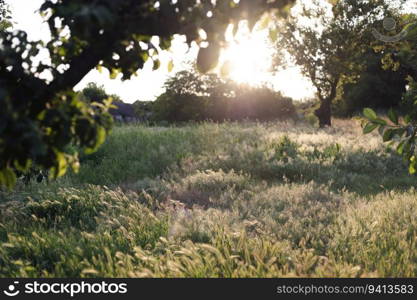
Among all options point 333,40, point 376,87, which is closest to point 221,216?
point 333,40

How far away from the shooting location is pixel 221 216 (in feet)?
21.2

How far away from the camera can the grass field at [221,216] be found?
15.4 feet

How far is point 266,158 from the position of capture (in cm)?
1262

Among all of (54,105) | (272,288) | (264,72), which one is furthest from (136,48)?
(264,72)

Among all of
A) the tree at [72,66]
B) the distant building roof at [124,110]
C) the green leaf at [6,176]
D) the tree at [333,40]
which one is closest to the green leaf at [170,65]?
the tree at [72,66]

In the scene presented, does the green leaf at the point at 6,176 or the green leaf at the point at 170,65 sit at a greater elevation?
the green leaf at the point at 170,65

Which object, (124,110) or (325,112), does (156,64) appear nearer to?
(325,112)

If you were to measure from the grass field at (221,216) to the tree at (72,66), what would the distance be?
134 cm

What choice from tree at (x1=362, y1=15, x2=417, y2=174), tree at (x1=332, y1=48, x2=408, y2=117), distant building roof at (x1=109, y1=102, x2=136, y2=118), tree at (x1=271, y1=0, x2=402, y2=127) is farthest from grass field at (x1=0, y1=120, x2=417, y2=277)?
distant building roof at (x1=109, y1=102, x2=136, y2=118)

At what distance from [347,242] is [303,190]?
10.2ft

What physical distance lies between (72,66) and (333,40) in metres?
26.3

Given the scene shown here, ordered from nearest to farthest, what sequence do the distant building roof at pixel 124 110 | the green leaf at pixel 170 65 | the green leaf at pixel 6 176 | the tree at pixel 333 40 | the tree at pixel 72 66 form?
1. the tree at pixel 72 66
2. the green leaf at pixel 6 176
3. the green leaf at pixel 170 65
4. the tree at pixel 333 40
5. the distant building roof at pixel 124 110

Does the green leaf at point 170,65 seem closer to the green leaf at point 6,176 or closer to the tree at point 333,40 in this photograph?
the green leaf at point 6,176

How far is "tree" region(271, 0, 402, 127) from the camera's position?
88.5ft
